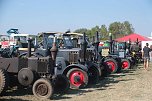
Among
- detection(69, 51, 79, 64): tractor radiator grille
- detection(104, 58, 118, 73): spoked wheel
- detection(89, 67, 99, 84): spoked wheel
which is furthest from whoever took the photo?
detection(104, 58, 118, 73): spoked wheel

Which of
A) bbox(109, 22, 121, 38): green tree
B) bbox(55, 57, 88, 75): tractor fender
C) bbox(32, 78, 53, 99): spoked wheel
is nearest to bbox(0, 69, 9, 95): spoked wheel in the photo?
bbox(32, 78, 53, 99): spoked wheel

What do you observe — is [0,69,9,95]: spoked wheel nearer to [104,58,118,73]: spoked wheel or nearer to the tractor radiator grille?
the tractor radiator grille

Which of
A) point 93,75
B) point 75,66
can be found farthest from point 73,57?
point 93,75

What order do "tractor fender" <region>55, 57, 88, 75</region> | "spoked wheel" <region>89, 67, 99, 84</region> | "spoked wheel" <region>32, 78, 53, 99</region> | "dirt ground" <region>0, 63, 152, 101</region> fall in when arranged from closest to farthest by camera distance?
"spoked wheel" <region>32, 78, 53, 99</region> → "dirt ground" <region>0, 63, 152, 101</region> → "tractor fender" <region>55, 57, 88, 75</region> → "spoked wheel" <region>89, 67, 99, 84</region>

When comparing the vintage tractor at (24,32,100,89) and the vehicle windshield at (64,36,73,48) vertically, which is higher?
the vehicle windshield at (64,36,73,48)

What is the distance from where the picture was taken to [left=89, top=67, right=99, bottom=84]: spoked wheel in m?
12.3

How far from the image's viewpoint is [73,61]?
451 inches

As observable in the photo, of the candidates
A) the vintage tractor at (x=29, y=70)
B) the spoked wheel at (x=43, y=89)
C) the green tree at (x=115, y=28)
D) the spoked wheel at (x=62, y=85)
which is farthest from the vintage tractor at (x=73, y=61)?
the green tree at (x=115, y=28)

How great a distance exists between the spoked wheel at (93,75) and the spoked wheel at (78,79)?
1.36 metres

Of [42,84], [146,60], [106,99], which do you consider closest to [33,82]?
[42,84]

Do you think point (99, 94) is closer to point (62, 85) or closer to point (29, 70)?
point (62, 85)

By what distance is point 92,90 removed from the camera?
10.4m

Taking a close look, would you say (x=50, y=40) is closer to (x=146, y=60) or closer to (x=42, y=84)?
(x=42, y=84)

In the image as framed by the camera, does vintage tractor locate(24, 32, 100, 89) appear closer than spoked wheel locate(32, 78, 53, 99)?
No
